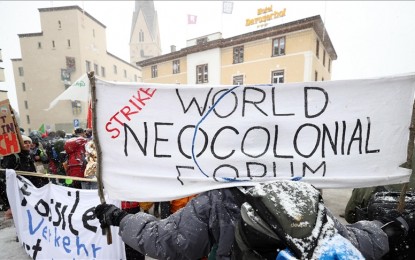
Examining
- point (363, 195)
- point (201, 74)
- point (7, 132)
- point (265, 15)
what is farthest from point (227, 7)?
point (363, 195)

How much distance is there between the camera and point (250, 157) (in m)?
1.65

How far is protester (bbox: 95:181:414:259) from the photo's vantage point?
1.21m

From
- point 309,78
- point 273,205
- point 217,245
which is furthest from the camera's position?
point 309,78

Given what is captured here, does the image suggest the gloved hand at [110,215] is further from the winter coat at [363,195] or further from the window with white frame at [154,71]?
the window with white frame at [154,71]

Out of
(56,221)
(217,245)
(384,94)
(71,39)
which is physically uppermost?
(71,39)

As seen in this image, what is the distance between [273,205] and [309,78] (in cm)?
1903

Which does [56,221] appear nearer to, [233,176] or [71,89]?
[233,176]

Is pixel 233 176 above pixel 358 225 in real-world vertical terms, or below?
above

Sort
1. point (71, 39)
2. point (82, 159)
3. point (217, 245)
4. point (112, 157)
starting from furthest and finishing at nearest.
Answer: point (71, 39)
point (82, 159)
point (112, 157)
point (217, 245)

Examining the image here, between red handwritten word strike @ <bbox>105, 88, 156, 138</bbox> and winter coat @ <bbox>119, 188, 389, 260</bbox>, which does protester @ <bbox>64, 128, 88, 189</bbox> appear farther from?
winter coat @ <bbox>119, 188, 389, 260</bbox>

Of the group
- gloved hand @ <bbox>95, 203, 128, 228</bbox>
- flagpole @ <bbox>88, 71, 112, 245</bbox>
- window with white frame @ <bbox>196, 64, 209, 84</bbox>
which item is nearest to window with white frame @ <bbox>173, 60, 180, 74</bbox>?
window with white frame @ <bbox>196, 64, 209, 84</bbox>

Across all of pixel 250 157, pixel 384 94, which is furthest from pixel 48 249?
pixel 384 94

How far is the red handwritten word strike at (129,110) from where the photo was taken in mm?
1793

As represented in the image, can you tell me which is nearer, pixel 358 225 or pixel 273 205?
pixel 273 205
